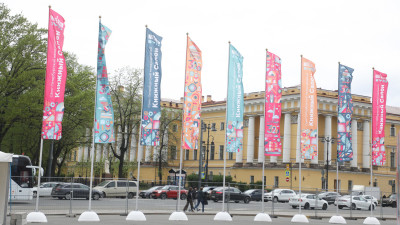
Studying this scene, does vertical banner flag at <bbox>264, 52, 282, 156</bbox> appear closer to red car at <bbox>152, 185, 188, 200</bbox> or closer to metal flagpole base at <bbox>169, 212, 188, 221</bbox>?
metal flagpole base at <bbox>169, 212, 188, 221</bbox>

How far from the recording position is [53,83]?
78.4 ft

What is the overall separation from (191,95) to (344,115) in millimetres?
9440

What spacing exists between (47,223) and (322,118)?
61868mm

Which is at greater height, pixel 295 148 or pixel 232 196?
pixel 295 148

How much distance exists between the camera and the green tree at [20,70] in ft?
165

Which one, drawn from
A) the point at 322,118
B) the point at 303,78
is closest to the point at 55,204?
the point at 303,78

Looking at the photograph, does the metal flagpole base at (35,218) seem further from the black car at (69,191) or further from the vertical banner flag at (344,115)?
the vertical banner flag at (344,115)

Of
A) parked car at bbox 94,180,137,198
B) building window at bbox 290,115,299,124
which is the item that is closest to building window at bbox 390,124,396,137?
building window at bbox 290,115,299,124

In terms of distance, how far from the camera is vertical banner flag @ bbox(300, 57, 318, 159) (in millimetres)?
30469

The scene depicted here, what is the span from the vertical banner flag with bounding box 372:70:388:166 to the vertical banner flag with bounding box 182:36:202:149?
11142mm

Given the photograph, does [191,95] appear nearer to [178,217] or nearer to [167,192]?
[178,217]

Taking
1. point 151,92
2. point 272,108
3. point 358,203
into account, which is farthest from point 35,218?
point 358,203

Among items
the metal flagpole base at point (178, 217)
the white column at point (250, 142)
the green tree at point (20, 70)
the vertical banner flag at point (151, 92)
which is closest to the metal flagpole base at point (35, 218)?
the vertical banner flag at point (151, 92)

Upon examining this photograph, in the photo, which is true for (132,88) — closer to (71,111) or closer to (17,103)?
(71,111)
